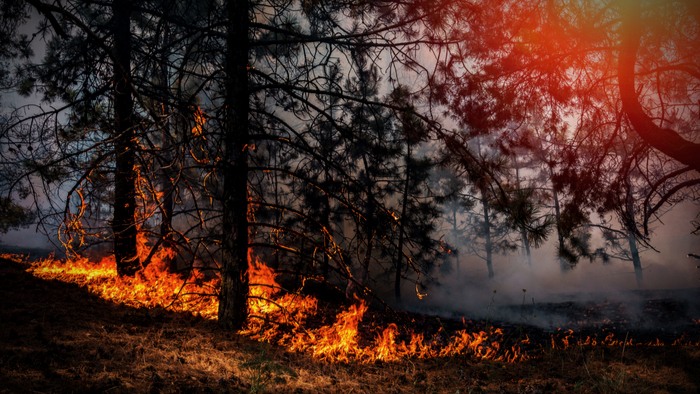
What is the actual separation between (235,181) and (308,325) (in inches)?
111

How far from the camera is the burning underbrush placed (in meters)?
4.52

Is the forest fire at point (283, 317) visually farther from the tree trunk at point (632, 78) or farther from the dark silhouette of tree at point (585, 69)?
the tree trunk at point (632, 78)

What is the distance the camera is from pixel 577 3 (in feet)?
21.1

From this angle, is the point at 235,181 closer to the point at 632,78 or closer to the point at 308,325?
the point at 308,325

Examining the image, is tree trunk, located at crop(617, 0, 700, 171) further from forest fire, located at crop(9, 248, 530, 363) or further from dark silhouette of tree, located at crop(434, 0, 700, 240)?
forest fire, located at crop(9, 248, 530, 363)

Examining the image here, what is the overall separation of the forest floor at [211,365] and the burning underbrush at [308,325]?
31cm

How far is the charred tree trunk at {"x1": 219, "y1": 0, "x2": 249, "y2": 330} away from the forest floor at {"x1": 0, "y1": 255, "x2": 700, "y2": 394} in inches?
19.0

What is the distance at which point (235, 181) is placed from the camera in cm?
457

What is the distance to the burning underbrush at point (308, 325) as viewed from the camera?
4.52 meters

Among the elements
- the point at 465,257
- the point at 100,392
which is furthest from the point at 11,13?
the point at 465,257

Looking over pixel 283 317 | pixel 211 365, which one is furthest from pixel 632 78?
pixel 211 365

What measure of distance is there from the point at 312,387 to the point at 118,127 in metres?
6.52

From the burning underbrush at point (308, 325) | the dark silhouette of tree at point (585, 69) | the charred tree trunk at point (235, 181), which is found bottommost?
the burning underbrush at point (308, 325)

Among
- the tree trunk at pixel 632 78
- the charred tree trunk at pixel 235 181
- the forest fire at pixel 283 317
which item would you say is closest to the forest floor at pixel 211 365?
the forest fire at pixel 283 317
